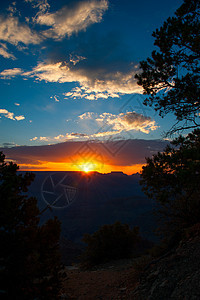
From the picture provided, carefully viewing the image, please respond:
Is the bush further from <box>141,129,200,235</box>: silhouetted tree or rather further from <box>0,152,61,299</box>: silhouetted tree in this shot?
<box>0,152,61,299</box>: silhouetted tree

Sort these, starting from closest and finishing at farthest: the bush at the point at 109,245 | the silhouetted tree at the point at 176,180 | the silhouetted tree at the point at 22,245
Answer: the silhouetted tree at the point at 22,245 → the silhouetted tree at the point at 176,180 → the bush at the point at 109,245

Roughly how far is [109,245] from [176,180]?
1163 centimetres

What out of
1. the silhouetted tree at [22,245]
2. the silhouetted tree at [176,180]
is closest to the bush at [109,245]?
the silhouetted tree at [176,180]

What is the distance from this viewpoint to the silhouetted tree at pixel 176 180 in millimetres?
5746

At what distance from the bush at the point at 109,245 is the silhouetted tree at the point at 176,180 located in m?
8.20

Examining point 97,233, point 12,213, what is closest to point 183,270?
point 12,213

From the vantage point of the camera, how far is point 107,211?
13788cm

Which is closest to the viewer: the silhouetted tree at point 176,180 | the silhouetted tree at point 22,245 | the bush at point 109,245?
the silhouetted tree at point 22,245

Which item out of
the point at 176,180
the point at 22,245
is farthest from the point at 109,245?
the point at 22,245

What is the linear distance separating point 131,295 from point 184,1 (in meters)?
12.1

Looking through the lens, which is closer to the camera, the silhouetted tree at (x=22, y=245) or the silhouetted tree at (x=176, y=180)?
the silhouetted tree at (x=22, y=245)

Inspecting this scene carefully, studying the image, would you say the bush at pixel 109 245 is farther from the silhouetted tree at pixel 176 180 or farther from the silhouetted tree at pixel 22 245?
the silhouetted tree at pixel 22 245

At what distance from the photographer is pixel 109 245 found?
15.1 meters

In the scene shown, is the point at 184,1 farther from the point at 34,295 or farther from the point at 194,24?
the point at 34,295
